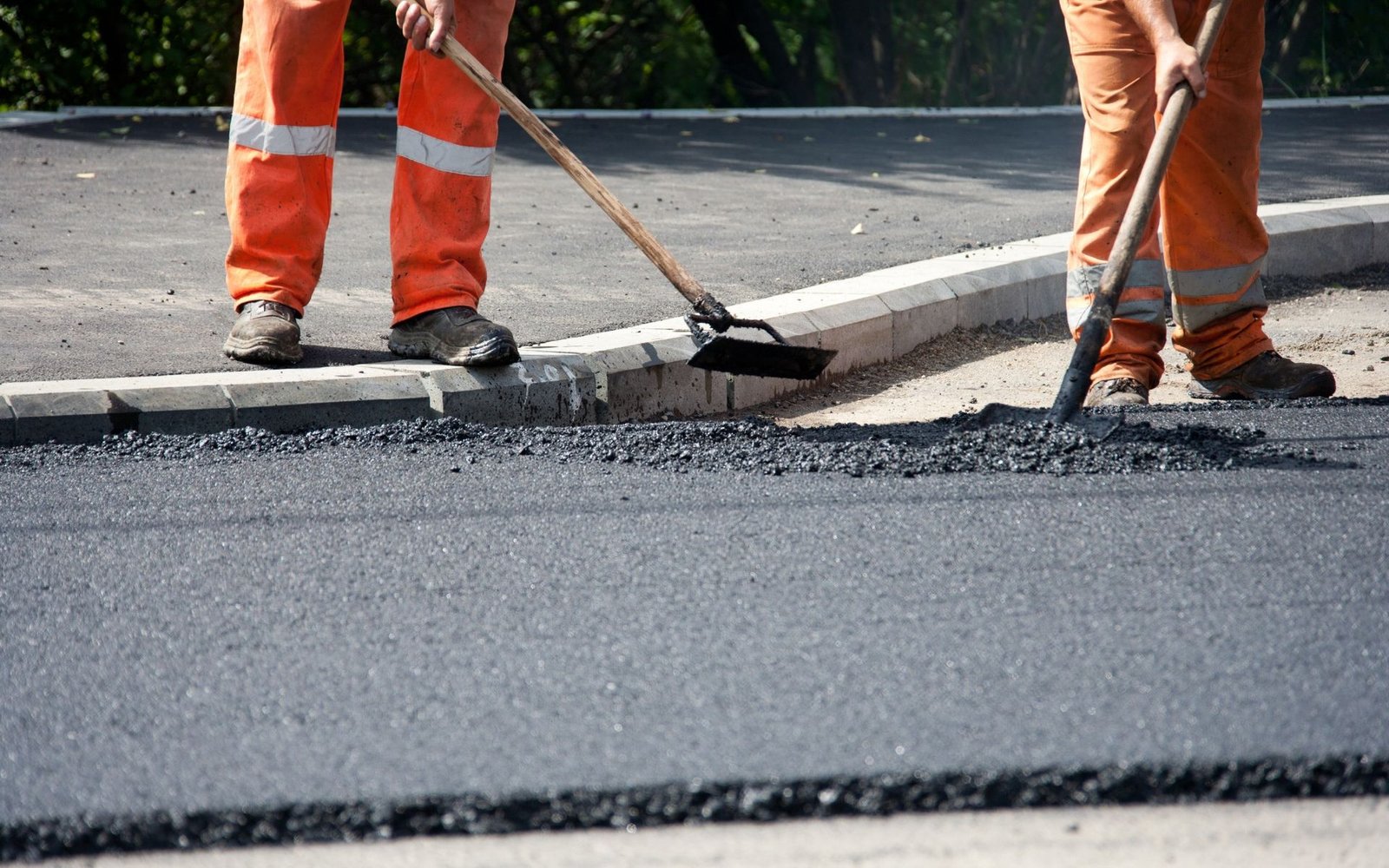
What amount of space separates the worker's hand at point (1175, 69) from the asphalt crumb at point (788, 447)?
0.81 meters

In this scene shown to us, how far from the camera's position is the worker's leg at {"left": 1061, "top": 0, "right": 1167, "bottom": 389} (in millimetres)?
3820

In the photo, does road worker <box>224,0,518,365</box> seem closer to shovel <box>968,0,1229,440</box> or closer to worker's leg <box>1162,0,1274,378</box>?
shovel <box>968,0,1229,440</box>

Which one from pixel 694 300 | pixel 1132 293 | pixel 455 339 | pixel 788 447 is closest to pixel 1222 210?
pixel 1132 293

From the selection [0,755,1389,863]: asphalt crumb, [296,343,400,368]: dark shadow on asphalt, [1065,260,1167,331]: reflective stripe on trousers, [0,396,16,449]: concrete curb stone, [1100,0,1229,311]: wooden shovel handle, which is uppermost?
[1100,0,1229,311]: wooden shovel handle

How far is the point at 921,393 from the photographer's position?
4.28 m

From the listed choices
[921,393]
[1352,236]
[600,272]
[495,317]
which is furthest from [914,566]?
[1352,236]

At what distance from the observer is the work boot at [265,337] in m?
3.67

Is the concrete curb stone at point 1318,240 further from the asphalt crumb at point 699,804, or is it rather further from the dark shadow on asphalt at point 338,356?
the asphalt crumb at point 699,804

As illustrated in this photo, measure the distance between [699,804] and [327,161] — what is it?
270 centimetres

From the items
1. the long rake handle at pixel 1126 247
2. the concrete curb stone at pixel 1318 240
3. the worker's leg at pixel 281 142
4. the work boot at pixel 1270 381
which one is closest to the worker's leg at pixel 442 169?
the worker's leg at pixel 281 142

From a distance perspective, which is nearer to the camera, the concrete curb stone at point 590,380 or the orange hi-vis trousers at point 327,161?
the concrete curb stone at point 590,380

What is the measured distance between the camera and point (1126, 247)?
11.2 feet

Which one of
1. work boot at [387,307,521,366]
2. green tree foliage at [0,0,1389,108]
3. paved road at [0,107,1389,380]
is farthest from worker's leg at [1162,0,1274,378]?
green tree foliage at [0,0,1389,108]

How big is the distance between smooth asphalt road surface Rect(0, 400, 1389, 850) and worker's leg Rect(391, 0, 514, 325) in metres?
0.71
